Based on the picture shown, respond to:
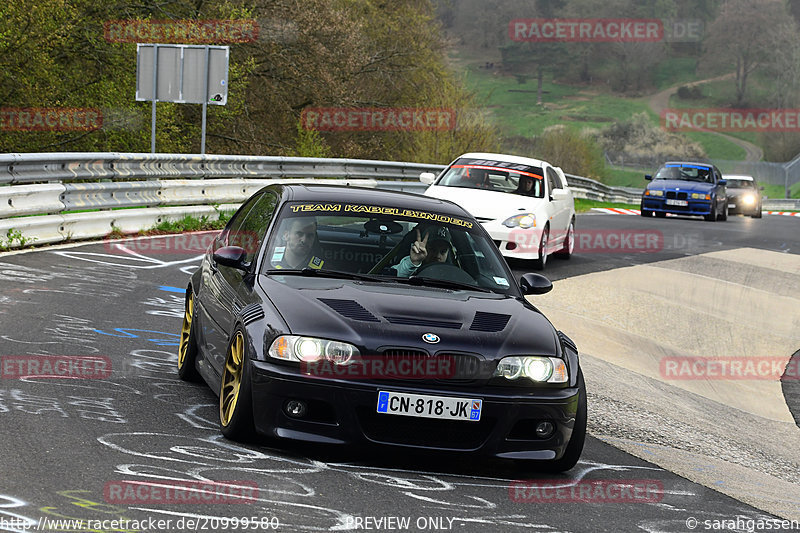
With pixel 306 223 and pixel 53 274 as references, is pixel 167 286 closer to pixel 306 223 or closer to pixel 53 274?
pixel 53 274

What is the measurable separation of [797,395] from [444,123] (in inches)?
1084

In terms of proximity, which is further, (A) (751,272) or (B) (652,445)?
(A) (751,272)

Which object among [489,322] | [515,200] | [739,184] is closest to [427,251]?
[489,322]

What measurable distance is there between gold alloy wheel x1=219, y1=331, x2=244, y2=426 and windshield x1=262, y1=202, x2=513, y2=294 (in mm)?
621

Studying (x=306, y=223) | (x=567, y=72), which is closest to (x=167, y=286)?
(x=306, y=223)

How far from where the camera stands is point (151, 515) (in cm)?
452

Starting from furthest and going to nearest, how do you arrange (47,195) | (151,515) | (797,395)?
(47,195)
(797,395)
(151,515)

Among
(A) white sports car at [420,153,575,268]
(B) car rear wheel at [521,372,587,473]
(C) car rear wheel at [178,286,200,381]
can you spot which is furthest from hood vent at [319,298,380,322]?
(A) white sports car at [420,153,575,268]

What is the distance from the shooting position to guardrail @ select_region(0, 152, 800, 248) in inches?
534

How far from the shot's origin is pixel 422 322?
5.74 metres

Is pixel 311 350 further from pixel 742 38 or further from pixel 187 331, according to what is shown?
pixel 742 38

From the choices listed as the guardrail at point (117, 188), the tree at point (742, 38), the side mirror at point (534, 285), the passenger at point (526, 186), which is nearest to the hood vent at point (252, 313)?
the side mirror at point (534, 285)

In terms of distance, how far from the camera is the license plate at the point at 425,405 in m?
5.47

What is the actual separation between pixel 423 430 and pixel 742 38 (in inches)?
6947
